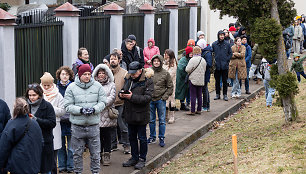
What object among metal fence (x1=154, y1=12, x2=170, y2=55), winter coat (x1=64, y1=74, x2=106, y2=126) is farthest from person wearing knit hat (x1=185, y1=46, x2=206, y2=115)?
metal fence (x1=154, y1=12, x2=170, y2=55)

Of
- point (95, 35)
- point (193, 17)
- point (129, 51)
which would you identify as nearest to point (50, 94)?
point (129, 51)

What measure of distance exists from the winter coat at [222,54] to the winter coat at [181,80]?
1.84 metres

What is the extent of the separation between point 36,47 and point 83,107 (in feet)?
12.9

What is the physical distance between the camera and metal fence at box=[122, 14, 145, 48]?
1644 cm

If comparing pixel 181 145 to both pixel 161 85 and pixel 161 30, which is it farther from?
pixel 161 30

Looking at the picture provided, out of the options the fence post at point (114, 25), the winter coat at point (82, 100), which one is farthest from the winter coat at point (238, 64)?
the winter coat at point (82, 100)

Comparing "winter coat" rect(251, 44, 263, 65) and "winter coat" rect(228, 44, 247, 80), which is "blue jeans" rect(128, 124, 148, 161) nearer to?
"winter coat" rect(228, 44, 247, 80)

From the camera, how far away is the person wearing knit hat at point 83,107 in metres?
8.42

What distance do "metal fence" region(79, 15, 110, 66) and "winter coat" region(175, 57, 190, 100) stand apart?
2.44 metres

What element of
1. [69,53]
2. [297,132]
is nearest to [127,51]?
[69,53]

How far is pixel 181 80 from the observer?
547 inches

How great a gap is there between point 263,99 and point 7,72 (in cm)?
888

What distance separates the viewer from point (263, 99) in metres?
17.0

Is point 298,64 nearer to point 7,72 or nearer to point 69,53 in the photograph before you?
point 69,53
